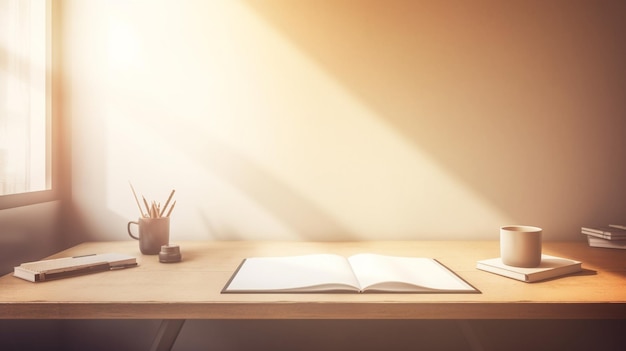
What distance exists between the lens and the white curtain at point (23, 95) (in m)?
1.35

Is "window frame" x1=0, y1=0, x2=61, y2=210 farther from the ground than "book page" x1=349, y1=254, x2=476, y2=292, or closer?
farther from the ground

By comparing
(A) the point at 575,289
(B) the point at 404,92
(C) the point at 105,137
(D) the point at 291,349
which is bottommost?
(D) the point at 291,349

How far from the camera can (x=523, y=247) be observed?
3.46ft

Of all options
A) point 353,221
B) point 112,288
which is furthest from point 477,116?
point 112,288

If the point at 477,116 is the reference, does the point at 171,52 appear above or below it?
above

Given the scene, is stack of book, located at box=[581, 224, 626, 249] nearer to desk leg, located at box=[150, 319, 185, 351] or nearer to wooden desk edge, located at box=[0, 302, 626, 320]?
wooden desk edge, located at box=[0, 302, 626, 320]

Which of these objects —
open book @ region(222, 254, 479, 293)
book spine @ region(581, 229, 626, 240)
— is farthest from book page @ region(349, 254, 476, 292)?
book spine @ region(581, 229, 626, 240)

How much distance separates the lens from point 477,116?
1.58 meters

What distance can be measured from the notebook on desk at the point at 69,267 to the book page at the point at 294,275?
0.32 meters

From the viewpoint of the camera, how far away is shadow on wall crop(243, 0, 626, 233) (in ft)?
5.12

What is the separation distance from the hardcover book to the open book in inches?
4.4

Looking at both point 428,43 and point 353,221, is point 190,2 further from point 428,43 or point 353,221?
point 353,221

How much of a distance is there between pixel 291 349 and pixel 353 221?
52 cm

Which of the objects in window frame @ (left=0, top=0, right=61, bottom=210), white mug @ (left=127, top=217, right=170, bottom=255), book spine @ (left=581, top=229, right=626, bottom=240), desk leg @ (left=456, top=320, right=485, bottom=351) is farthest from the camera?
window frame @ (left=0, top=0, right=61, bottom=210)
